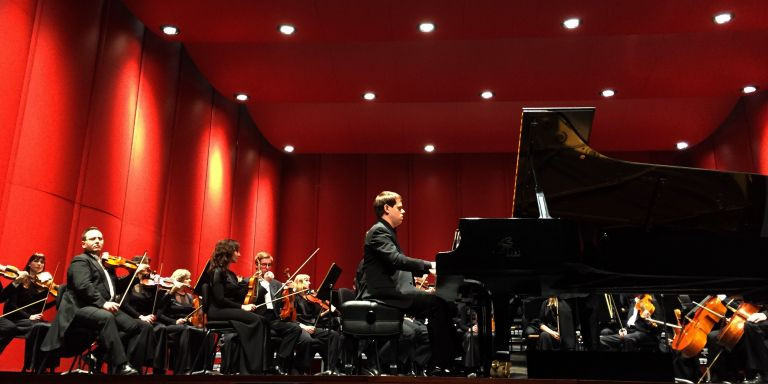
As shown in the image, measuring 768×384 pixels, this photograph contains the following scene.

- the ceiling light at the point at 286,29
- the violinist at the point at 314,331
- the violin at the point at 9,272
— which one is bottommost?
the violinist at the point at 314,331

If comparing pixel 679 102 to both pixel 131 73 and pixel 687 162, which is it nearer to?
pixel 687 162

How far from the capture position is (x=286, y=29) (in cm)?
669

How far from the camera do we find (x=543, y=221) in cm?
339

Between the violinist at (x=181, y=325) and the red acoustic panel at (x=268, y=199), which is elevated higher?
the red acoustic panel at (x=268, y=199)

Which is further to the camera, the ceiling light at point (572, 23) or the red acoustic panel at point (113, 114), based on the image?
the ceiling light at point (572, 23)

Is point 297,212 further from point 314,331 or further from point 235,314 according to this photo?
point 235,314

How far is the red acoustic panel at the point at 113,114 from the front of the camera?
5777 mm

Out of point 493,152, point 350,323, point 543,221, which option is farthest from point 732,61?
point 350,323

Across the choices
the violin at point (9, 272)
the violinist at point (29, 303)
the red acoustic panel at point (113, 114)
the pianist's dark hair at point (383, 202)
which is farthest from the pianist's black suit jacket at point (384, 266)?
the red acoustic panel at point (113, 114)

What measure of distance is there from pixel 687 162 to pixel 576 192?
8125 millimetres

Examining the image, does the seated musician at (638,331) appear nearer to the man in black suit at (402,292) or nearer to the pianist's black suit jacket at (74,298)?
the man in black suit at (402,292)

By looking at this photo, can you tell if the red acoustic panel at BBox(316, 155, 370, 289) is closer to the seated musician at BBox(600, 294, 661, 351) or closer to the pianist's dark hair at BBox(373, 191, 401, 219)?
the seated musician at BBox(600, 294, 661, 351)

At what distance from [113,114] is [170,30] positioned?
4.11ft

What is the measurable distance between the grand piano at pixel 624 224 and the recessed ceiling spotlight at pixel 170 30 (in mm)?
4543
